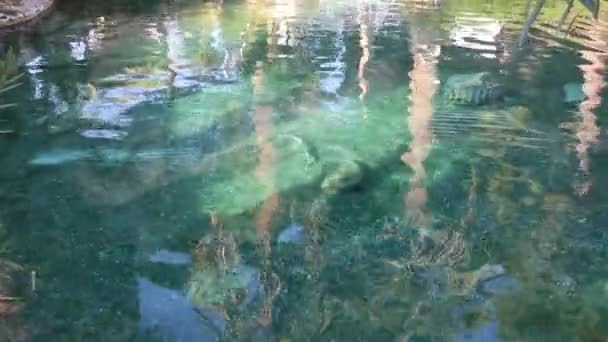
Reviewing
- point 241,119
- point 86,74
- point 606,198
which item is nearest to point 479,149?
point 606,198

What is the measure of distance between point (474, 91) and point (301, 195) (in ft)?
10.7

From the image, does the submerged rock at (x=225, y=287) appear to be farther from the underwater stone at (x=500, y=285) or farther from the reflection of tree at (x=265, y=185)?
the underwater stone at (x=500, y=285)

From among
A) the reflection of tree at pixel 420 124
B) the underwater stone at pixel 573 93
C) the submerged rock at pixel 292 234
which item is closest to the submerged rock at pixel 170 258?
the submerged rock at pixel 292 234

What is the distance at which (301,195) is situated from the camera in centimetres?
546

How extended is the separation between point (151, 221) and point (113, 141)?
1666 millimetres

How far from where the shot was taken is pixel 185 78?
8438 millimetres

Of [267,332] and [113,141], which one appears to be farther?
[113,141]

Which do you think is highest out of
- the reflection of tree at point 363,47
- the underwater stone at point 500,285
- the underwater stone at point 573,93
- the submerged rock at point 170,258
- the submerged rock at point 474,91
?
the submerged rock at point 474,91

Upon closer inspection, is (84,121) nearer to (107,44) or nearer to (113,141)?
(113,141)

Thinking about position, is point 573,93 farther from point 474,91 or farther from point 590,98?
point 474,91

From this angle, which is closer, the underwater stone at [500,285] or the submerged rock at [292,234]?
the underwater stone at [500,285]

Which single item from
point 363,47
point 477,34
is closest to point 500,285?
point 363,47

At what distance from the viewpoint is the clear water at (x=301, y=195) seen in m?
3.98

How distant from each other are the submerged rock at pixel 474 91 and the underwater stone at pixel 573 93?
2.57 feet
